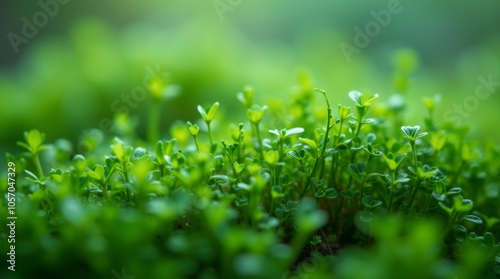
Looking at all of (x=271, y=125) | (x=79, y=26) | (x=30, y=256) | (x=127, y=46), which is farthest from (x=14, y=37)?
(x=30, y=256)

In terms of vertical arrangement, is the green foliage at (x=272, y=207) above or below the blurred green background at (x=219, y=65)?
below

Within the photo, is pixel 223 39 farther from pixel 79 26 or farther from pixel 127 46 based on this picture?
pixel 79 26

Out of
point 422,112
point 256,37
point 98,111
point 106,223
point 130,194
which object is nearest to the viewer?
point 106,223

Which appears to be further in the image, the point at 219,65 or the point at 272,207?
the point at 219,65

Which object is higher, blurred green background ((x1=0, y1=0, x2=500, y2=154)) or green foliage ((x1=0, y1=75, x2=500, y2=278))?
blurred green background ((x1=0, y1=0, x2=500, y2=154))

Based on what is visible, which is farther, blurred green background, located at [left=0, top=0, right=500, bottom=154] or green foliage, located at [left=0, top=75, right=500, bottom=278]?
blurred green background, located at [left=0, top=0, right=500, bottom=154]
